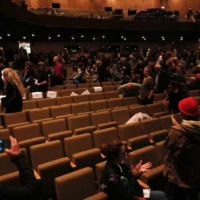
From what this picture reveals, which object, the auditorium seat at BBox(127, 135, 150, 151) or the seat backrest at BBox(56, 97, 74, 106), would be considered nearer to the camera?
the auditorium seat at BBox(127, 135, 150, 151)

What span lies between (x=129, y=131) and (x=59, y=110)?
1664mm

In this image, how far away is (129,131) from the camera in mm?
3861

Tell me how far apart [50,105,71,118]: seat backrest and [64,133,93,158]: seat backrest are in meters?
1.63

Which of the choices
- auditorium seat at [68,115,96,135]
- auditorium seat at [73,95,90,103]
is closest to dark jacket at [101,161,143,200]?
auditorium seat at [68,115,96,135]

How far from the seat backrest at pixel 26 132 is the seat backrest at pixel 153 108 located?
2.28m

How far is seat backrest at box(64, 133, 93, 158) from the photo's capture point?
3238mm

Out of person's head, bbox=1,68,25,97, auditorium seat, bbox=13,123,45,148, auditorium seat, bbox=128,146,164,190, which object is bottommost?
auditorium seat, bbox=128,146,164,190

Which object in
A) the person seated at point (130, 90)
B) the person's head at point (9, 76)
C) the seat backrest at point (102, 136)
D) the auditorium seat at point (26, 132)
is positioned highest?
the person's head at point (9, 76)

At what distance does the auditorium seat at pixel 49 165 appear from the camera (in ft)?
8.55

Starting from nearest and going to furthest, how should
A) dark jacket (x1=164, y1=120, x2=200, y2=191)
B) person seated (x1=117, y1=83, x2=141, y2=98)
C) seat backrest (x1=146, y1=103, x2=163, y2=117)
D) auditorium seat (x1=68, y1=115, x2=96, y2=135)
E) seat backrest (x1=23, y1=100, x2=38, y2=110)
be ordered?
1. dark jacket (x1=164, y1=120, x2=200, y2=191)
2. auditorium seat (x1=68, y1=115, x2=96, y2=135)
3. seat backrest (x1=146, y1=103, x2=163, y2=117)
4. seat backrest (x1=23, y1=100, x2=38, y2=110)
5. person seated (x1=117, y1=83, x2=141, y2=98)

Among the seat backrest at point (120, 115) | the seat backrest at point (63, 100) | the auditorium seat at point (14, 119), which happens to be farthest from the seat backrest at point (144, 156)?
the seat backrest at point (63, 100)

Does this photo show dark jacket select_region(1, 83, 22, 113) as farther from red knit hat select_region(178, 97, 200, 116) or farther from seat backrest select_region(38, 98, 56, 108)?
red knit hat select_region(178, 97, 200, 116)

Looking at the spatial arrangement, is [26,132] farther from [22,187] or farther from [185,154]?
[185,154]

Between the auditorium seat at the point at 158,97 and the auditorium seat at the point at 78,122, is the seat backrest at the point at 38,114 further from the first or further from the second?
the auditorium seat at the point at 158,97
